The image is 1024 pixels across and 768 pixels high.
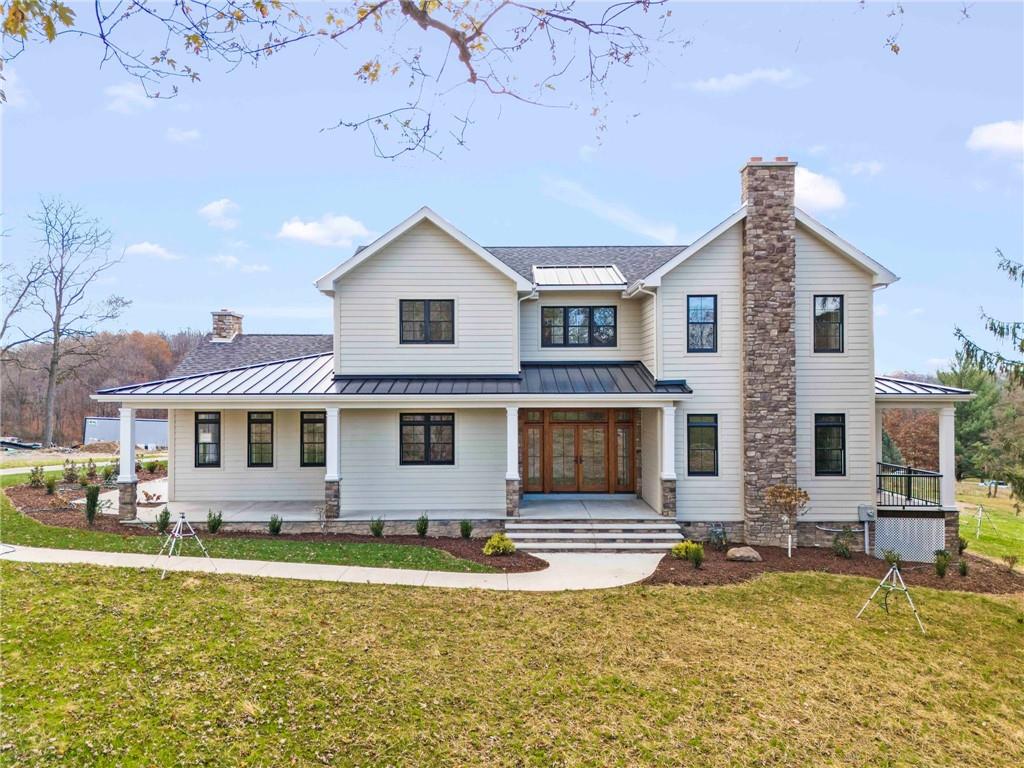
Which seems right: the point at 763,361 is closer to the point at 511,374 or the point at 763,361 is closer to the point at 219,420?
the point at 511,374

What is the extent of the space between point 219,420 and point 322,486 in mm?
3300

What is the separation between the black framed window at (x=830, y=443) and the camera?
13.6 m

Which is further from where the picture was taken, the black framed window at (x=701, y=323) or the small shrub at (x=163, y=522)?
the black framed window at (x=701, y=323)

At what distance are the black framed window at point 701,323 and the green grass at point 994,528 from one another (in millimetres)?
8576

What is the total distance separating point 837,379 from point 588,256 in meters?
8.04

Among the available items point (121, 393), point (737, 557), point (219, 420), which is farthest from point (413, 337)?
point (737, 557)

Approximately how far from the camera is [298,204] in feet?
62.7

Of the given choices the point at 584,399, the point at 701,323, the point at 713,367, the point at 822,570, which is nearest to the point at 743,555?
the point at 822,570

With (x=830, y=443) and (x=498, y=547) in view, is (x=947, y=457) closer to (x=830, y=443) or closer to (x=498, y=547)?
(x=830, y=443)

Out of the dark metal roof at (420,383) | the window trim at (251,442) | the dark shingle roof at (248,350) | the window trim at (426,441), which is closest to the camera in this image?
the dark metal roof at (420,383)

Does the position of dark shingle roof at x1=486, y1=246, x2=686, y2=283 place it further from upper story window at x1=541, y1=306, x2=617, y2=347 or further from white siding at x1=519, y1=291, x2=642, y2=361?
upper story window at x1=541, y1=306, x2=617, y2=347

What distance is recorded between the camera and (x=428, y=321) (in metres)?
14.7

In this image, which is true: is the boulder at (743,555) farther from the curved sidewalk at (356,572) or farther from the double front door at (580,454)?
the double front door at (580,454)

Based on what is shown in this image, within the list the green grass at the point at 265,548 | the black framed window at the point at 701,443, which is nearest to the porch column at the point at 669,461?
the black framed window at the point at 701,443
